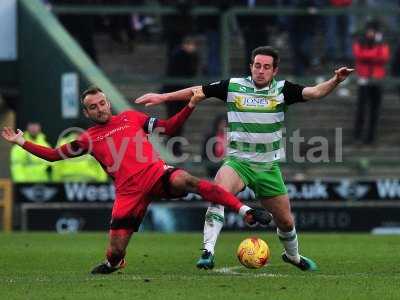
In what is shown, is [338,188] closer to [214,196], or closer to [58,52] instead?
[58,52]

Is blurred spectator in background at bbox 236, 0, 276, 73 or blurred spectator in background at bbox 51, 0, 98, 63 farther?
blurred spectator in background at bbox 51, 0, 98, 63

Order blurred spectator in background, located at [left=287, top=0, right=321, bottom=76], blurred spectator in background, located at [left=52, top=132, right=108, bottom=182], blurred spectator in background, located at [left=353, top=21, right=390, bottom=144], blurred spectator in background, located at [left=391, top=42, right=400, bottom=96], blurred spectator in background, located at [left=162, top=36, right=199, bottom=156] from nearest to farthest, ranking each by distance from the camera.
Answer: blurred spectator in background, located at [left=52, top=132, right=108, bottom=182]
blurred spectator in background, located at [left=162, top=36, right=199, bottom=156]
blurred spectator in background, located at [left=353, top=21, right=390, bottom=144]
blurred spectator in background, located at [left=287, top=0, right=321, bottom=76]
blurred spectator in background, located at [left=391, top=42, right=400, bottom=96]

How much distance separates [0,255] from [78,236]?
421 centimetres

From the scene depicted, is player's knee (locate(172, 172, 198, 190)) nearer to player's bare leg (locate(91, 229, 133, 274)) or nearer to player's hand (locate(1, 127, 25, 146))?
player's bare leg (locate(91, 229, 133, 274))

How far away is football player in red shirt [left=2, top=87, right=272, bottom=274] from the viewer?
1152 cm

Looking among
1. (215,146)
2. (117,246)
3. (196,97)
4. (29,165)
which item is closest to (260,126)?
(196,97)

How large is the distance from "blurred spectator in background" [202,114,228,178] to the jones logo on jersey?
8892 millimetres

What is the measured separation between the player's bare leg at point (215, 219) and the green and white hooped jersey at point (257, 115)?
283mm

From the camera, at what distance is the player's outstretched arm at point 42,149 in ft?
38.0

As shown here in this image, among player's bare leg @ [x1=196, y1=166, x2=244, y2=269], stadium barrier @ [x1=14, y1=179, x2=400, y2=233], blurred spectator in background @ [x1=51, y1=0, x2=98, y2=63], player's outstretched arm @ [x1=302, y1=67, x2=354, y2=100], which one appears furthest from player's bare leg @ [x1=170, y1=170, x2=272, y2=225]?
blurred spectator in background @ [x1=51, y1=0, x2=98, y2=63]

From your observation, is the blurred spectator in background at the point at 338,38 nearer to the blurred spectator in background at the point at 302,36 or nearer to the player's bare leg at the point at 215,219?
the blurred spectator in background at the point at 302,36

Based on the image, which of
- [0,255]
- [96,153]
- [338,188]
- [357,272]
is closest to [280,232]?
[357,272]

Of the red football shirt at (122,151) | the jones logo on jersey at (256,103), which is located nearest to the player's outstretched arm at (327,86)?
the jones logo on jersey at (256,103)

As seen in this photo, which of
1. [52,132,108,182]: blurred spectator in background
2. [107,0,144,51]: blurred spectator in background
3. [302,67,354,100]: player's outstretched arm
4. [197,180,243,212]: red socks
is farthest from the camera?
[107,0,144,51]: blurred spectator in background
